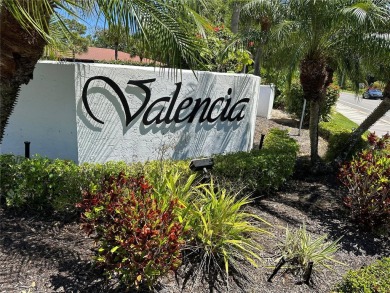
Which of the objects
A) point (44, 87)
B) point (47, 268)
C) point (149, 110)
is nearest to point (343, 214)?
point (149, 110)

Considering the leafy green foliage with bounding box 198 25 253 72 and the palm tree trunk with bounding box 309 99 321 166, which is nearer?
the palm tree trunk with bounding box 309 99 321 166

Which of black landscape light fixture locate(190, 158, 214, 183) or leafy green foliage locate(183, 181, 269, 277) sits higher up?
black landscape light fixture locate(190, 158, 214, 183)

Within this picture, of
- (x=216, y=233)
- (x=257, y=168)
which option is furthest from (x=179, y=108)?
(x=216, y=233)

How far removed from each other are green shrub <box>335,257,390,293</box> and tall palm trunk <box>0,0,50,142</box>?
4475 mm

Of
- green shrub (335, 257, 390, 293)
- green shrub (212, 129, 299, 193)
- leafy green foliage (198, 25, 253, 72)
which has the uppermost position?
leafy green foliage (198, 25, 253, 72)

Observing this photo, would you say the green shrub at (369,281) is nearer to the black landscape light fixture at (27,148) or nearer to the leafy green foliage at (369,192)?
the leafy green foliage at (369,192)

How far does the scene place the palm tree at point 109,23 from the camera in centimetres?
396

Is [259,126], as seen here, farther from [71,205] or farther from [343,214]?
[71,205]

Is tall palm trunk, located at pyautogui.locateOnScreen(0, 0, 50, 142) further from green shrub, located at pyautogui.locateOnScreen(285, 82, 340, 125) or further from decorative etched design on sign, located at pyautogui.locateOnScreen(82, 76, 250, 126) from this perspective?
green shrub, located at pyautogui.locateOnScreen(285, 82, 340, 125)

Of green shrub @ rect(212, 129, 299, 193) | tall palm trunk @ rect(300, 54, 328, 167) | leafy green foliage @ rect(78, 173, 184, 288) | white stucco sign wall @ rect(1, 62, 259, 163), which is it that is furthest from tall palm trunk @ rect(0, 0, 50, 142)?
tall palm trunk @ rect(300, 54, 328, 167)

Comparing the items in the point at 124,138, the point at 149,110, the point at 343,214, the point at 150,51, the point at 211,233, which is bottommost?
the point at 343,214

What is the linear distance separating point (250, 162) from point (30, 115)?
405 centimetres

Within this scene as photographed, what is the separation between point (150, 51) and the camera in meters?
4.52

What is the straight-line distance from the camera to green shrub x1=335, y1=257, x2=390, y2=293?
347 cm
